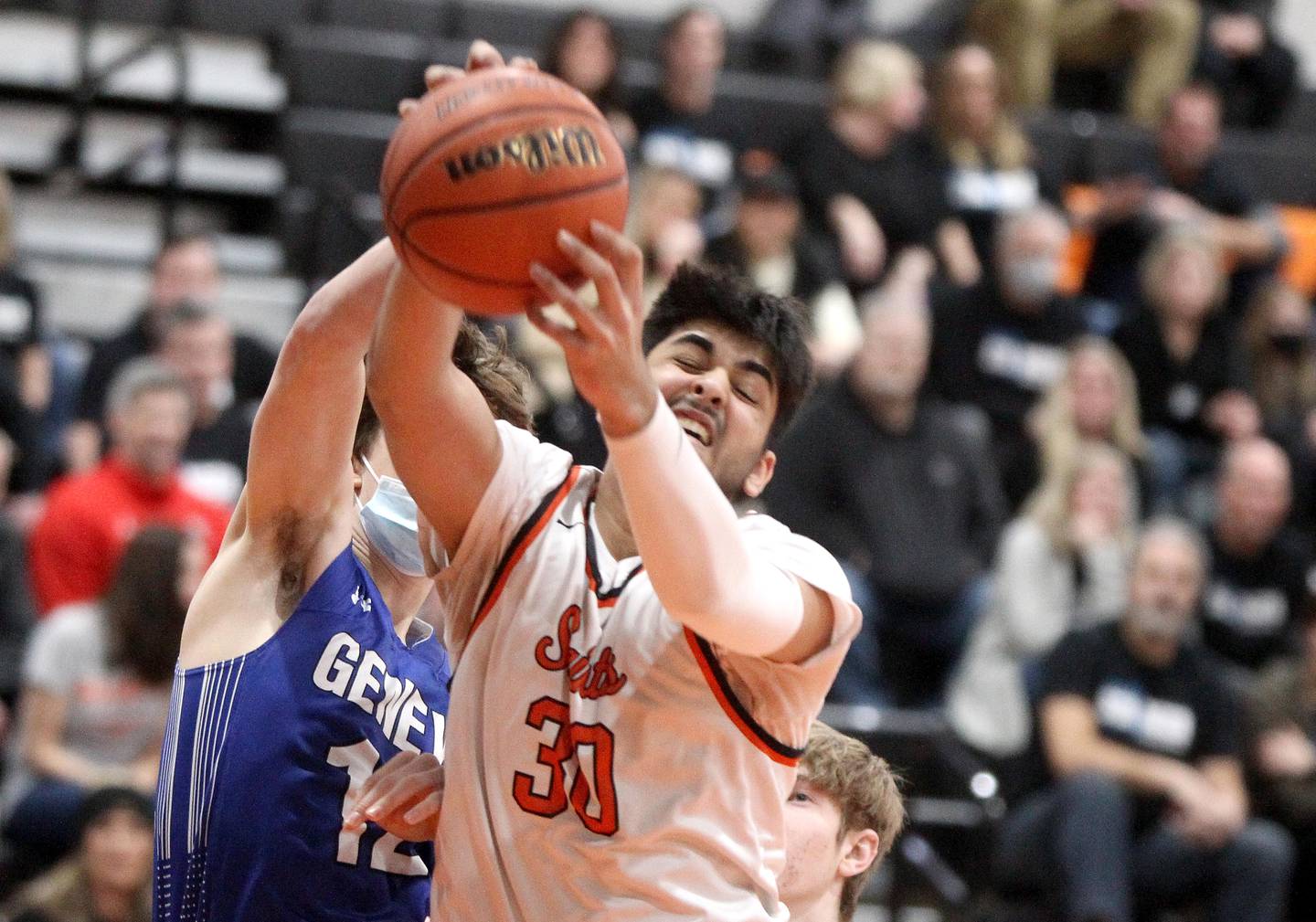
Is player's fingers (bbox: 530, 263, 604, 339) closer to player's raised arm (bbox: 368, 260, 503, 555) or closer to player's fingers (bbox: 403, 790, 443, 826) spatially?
player's raised arm (bbox: 368, 260, 503, 555)

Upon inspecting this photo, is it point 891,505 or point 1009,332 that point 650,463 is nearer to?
point 891,505

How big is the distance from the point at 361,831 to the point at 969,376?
6258mm

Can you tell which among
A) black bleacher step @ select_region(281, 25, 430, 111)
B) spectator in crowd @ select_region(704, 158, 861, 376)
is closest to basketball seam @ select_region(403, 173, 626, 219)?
spectator in crowd @ select_region(704, 158, 861, 376)

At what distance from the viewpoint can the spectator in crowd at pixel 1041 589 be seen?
7539 mm

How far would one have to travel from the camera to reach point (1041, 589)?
25.4ft

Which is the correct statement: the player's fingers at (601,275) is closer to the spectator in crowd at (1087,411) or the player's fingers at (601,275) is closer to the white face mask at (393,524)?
the white face mask at (393,524)

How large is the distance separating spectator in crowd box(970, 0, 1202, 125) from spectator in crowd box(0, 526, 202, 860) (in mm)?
6411

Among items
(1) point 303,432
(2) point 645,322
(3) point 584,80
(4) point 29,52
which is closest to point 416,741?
(1) point 303,432

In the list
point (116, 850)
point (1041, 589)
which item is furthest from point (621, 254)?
point (1041, 589)

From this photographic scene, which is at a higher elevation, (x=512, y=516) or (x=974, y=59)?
(x=512, y=516)

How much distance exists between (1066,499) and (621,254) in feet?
19.3

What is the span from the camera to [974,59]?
966 centimetres

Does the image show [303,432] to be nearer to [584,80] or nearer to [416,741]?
[416,741]

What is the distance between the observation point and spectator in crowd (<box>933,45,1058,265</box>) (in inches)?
386
